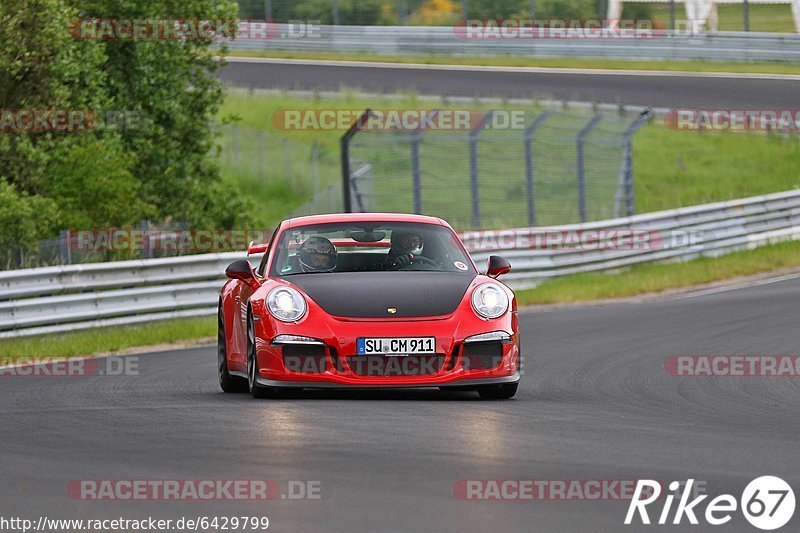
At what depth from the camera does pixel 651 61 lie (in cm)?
4097

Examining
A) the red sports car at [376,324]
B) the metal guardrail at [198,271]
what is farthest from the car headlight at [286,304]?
the metal guardrail at [198,271]

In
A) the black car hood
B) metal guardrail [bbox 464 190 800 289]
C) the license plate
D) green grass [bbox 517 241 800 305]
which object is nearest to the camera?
the license plate

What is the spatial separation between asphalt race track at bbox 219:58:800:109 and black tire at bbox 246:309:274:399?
2591 cm

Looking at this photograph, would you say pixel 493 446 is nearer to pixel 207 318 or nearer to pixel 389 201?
pixel 207 318

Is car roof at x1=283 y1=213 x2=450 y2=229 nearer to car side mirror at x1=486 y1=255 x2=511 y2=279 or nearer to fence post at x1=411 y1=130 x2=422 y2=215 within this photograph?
car side mirror at x1=486 y1=255 x2=511 y2=279

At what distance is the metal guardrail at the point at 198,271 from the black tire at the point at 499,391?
756 cm

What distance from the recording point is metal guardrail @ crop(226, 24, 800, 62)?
3950 cm

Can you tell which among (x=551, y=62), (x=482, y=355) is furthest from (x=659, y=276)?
(x=551, y=62)

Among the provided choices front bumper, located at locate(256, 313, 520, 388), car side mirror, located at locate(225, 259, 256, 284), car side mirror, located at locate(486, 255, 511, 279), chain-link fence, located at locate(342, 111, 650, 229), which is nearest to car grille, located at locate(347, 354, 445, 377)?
front bumper, located at locate(256, 313, 520, 388)

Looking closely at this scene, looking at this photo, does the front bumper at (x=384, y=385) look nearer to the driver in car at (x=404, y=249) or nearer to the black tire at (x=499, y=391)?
the black tire at (x=499, y=391)

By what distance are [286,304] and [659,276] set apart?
44.6 feet

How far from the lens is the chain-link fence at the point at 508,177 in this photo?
24.0 meters

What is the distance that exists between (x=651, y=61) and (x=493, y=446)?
34423 mm

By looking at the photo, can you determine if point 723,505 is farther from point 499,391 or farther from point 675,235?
point 675,235
